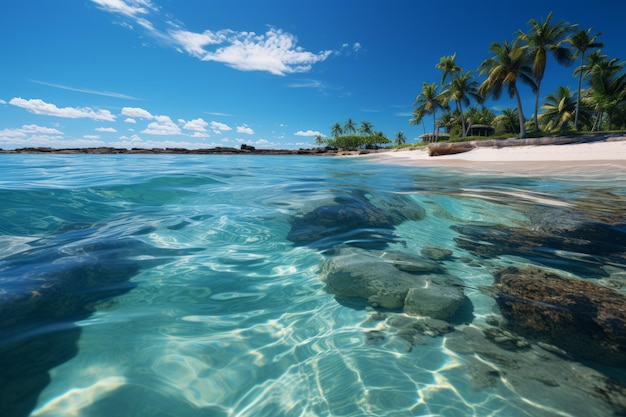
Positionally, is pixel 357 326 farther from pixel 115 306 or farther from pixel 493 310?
pixel 115 306

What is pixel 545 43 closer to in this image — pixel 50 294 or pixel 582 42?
pixel 582 42

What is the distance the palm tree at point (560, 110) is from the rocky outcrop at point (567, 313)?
50.2 metres

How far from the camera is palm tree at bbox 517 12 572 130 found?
1032 inches

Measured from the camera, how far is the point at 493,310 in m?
2.40

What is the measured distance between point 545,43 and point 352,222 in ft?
115

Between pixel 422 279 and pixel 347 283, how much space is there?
0.79 meters

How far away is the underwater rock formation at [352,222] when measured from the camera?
13.6 ft

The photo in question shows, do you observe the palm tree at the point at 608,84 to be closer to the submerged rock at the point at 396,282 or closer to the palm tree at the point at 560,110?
the palm tree at the point at 560,110

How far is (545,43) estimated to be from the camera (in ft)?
87.4

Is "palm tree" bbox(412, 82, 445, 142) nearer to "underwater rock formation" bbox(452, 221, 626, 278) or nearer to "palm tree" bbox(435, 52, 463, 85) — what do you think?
"palm tree" bbox(435, 52, 463, 85)

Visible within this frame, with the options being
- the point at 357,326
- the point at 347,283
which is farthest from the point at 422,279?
the point at 357,326

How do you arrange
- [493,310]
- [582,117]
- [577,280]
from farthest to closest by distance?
[582,117] < [577,280] < [493,310]

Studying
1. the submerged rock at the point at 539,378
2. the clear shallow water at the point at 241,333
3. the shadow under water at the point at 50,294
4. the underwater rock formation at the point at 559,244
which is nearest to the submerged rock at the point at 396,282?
the clear shallow water at the point at 241,333

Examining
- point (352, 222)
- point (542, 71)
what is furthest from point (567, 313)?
point (542, 71)
